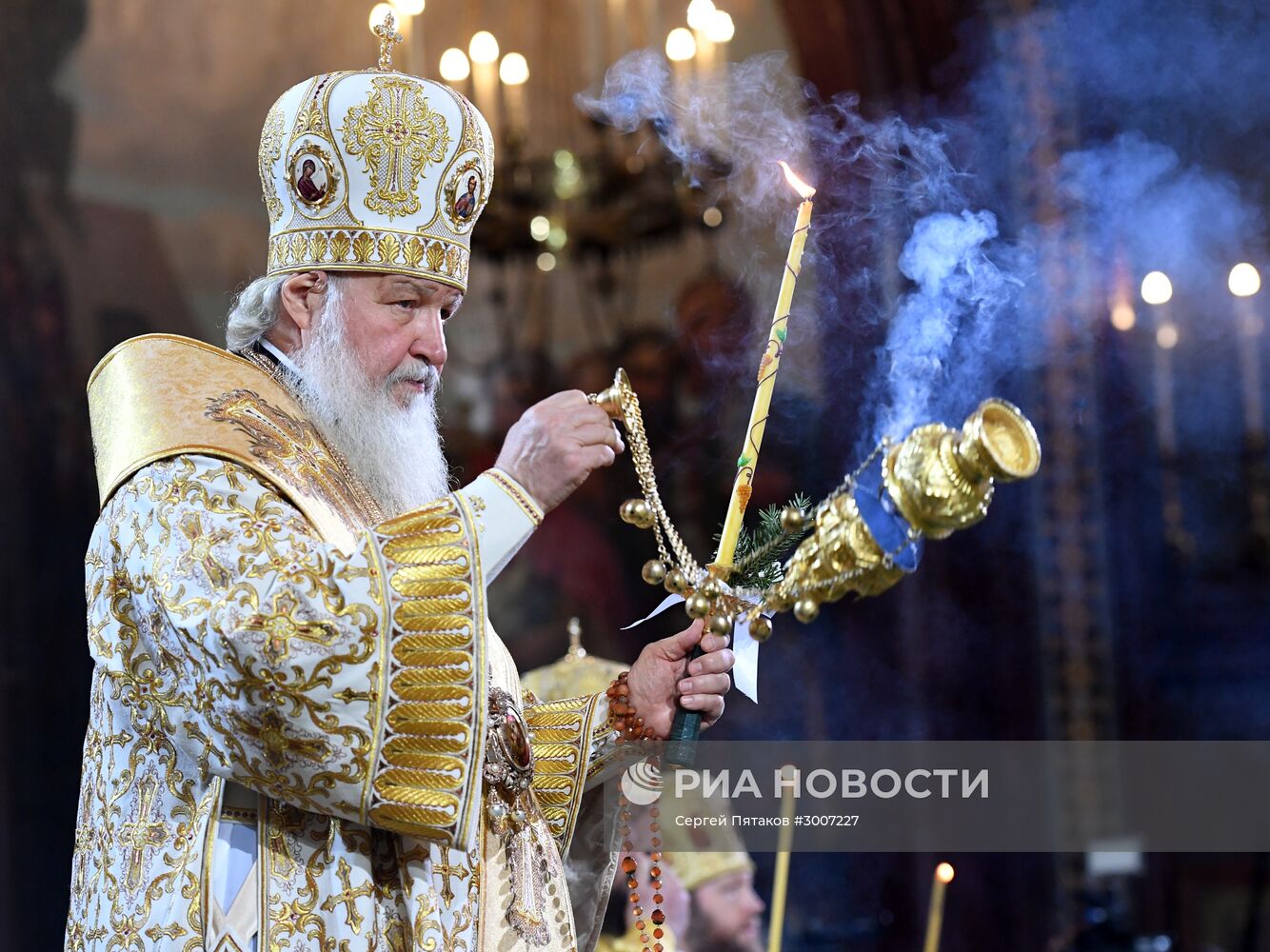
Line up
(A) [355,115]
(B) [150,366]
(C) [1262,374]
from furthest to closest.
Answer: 1. (C) [1262,374]
2. (A) [355,115]
3. (B) [150,366]

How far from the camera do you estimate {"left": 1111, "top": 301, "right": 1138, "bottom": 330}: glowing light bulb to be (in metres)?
6.36

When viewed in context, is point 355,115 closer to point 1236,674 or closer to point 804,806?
point 804,806

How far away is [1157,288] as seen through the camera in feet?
20.7

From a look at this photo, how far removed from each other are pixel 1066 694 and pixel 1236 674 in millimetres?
638

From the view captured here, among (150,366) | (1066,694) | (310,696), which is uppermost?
(1066,694)

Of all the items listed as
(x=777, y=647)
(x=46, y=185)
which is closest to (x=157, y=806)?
(x=46, y=185)

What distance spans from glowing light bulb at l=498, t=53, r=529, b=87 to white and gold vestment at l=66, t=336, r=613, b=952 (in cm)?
407

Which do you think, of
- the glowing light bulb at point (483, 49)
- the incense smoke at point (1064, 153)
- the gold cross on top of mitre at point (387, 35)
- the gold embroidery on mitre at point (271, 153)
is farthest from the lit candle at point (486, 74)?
the gold embroidery on mitre at point (271, 153)

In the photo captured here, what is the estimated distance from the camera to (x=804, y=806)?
243 inches

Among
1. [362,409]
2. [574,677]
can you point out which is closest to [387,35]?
[362,409]

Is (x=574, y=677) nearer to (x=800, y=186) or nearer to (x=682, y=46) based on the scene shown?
(x=682, y=46)

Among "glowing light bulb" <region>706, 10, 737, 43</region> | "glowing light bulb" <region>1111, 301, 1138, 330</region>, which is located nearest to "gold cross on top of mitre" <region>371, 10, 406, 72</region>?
"glowing light bulb" <region>706, 10, 737, 43</region>

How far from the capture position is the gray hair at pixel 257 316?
3.00 meters

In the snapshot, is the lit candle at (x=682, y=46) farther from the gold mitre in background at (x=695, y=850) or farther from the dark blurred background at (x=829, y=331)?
the gold mitre in background at (x=695, y=850)
